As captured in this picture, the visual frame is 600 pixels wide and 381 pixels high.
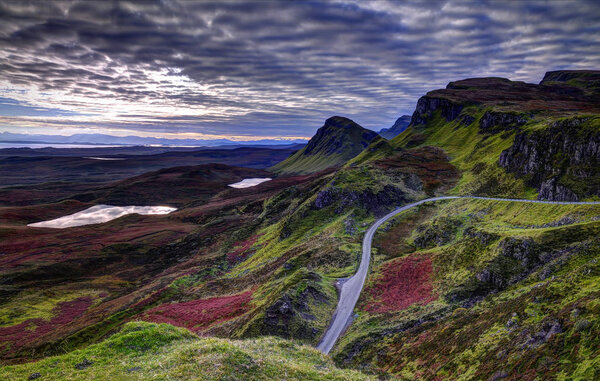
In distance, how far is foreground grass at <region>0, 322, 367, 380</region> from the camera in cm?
1912

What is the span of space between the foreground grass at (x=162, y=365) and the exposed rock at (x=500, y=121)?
130 meters

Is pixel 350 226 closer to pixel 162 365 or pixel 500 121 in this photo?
pixel 162 365

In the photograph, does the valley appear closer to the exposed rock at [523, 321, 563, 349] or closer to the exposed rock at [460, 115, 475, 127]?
the exposed rock at [523, 321, 563, 349]

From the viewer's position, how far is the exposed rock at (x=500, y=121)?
119m

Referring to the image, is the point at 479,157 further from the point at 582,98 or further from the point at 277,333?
the point at 582,98

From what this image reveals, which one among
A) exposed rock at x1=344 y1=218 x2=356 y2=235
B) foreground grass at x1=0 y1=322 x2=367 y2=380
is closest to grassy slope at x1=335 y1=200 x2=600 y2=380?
foreground grass at x1=0 y1=322 x2=367 y2=380

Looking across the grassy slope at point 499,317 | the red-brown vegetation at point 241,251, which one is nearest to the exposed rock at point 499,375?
the grassy slope at point 499,317

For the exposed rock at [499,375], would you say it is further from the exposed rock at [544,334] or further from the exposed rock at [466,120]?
the exposed rock at [466,120]

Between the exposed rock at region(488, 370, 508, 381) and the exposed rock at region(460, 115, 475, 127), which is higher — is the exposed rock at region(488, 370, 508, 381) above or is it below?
below

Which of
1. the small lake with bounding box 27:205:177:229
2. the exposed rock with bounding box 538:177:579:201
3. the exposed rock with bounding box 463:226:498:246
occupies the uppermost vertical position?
the exposed rock with bounding box 538:177:579:201

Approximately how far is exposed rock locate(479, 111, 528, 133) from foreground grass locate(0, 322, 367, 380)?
425 feet

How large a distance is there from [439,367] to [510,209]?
47012 millimetres

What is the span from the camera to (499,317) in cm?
2923

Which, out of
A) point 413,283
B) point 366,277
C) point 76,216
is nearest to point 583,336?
point 413,283
